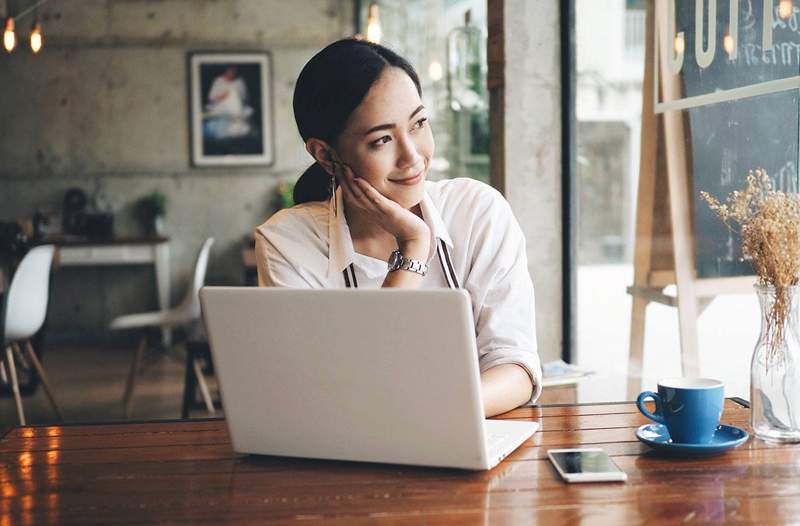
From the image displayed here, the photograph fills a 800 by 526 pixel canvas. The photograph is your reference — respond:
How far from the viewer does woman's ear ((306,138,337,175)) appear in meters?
1.73

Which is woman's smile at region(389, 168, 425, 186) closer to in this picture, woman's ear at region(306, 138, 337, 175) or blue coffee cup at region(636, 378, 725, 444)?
woman's ear at region(306, 138, 337, 175)

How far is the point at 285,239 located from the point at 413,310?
73 centimetres

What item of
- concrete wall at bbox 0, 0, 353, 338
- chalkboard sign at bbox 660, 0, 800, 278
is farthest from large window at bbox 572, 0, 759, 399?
concrete wall at bbox 0, 0, 353, 338

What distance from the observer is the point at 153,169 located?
7.20 metres

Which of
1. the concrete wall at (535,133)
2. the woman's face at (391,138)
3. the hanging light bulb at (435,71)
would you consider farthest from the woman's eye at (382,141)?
the hanging light bulb at (435,71)

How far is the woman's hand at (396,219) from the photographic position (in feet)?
5.41

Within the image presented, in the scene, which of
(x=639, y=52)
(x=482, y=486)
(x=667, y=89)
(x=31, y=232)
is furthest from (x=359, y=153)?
(x=31, y=232)

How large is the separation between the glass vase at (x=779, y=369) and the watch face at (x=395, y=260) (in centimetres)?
65

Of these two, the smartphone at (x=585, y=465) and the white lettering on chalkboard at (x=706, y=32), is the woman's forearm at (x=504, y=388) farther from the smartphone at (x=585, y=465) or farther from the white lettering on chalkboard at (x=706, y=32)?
the white lettering on chalkboard at (x=706, y=32)

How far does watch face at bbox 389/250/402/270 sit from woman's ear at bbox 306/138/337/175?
237 mm

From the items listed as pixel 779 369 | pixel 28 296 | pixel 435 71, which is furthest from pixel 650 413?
pixel 435 71

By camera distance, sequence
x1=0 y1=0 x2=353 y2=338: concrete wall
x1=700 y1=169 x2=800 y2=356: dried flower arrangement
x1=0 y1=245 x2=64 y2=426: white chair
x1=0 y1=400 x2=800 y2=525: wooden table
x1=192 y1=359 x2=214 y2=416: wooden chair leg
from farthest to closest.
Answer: x1=0 y1=0 x2=353 y2=338: concrete wall, x1=192 y1=359 x2=214 y2=416: wooden chair leg, x1=0 y1=245 x2=64 y2=426: white chair, x1=700 y1=169 x2=800 y2=356: dried flower arrangement, x1=0 y1=400 x2=800 y2=525: wooden table

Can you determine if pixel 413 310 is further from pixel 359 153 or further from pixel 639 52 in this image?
pixel 639 52

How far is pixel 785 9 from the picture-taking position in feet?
7.18
